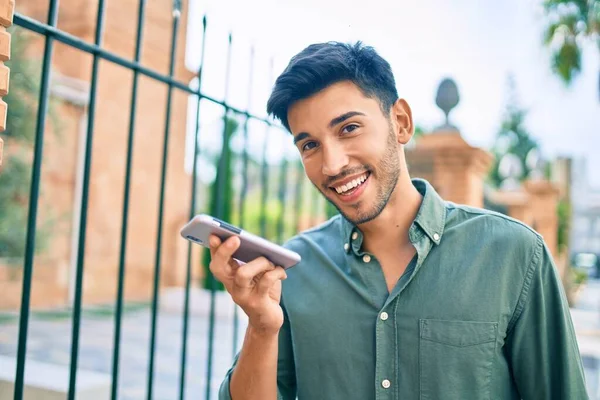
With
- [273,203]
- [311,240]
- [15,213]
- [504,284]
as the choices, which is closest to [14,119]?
[15,213]

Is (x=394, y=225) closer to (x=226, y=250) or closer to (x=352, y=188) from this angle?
(x=352, y=188)

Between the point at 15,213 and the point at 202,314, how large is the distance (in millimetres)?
3900

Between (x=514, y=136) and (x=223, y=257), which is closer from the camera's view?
(x=223, y=257)

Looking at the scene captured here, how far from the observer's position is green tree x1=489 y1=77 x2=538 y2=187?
33.5 metres

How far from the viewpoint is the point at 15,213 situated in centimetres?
861

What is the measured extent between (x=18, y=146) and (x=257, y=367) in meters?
8.46

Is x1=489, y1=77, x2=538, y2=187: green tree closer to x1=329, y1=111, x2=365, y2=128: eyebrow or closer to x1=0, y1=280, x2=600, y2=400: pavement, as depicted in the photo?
x1=0, y1=280, x2=600, y2=400: pavement

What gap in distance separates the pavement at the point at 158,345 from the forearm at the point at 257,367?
130 inches

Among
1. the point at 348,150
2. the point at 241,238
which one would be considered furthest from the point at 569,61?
the point at 241,238

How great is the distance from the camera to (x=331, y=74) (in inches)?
62.1

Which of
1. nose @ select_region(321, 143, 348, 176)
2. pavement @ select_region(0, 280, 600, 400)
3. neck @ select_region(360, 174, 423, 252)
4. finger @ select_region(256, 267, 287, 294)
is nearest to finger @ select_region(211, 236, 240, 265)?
finger @ select_region(256, 267, 287, 294)

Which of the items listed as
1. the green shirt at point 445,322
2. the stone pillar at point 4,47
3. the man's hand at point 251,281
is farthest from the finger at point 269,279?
the stone pillar at point 4,47

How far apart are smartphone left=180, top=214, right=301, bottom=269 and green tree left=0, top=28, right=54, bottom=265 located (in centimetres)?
762

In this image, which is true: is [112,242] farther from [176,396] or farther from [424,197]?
[424,197]
